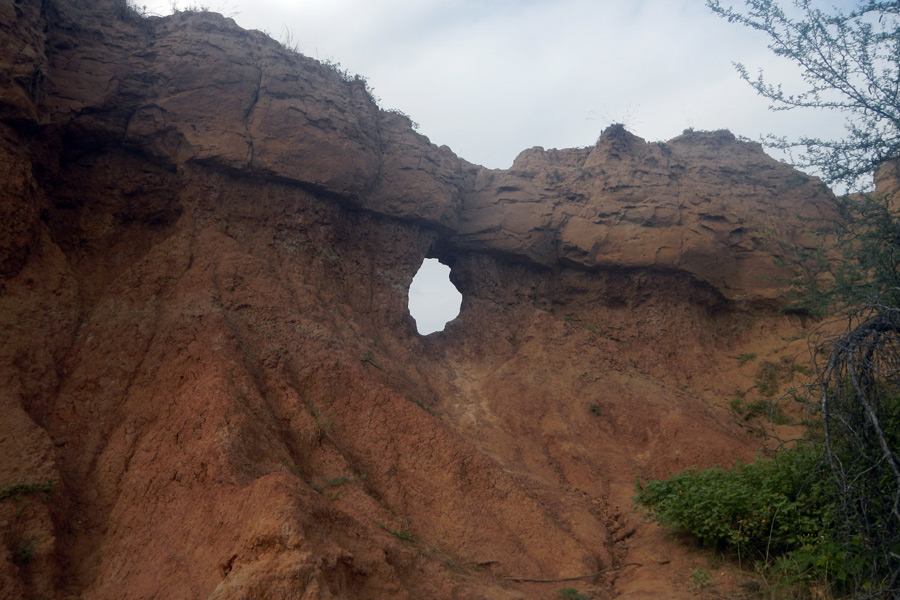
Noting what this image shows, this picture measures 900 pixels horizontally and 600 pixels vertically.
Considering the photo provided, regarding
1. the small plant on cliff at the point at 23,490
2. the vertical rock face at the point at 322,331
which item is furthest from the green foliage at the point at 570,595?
the small plant on cliff at the point at 23,490

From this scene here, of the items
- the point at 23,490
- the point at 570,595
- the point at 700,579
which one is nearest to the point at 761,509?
the point at 700,579

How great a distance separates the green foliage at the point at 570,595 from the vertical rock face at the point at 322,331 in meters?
0.29

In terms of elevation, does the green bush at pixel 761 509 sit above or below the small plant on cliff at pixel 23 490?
above

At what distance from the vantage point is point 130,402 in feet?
30.6

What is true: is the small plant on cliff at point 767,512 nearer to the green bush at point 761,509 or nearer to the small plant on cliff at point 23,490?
the green bush at point 761,509

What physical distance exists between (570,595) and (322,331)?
20.8ft

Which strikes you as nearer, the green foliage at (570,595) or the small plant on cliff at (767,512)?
the small plant on cliff at (767,512)

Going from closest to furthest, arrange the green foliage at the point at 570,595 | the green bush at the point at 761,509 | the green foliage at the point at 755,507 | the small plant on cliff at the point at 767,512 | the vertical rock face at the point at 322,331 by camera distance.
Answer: the small plant on cliff at the point at 767,512 < the green bush at the point at 761,509 < the green foliage at the point at 755,507 < the vertical rock face at the point at 322,331 < the green foliage at the point at 570,595

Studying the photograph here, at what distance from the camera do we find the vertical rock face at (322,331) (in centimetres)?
765

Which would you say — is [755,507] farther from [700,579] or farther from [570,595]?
[570,595]

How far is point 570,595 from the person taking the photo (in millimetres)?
8156

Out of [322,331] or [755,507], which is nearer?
[755,507]

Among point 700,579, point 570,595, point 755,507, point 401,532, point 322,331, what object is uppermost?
point 322,331

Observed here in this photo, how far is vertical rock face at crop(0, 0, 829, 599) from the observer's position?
25.1 feet
